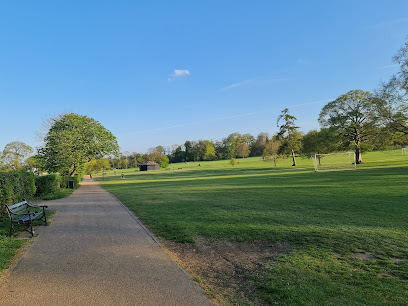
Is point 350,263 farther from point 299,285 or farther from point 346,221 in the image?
point 346,221

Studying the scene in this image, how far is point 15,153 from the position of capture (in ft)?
192

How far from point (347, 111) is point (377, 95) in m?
12.2

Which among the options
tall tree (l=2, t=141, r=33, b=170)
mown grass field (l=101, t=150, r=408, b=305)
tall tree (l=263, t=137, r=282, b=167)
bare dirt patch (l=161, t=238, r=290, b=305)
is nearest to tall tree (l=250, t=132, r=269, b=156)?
tall tree (l=263, t=137, r=282, b=167)

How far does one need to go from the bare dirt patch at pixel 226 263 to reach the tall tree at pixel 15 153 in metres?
63.5

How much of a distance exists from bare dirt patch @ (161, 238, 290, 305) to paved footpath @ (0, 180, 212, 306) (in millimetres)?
259

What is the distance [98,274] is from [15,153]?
6809 centimetres

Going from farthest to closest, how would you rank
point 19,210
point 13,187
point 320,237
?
1. point 13,187
2. point 19,210
3. point 320,237

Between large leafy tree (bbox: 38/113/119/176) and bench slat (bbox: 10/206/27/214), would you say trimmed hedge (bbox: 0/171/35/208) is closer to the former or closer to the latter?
bench slat (bbox: 10/206/27/214)

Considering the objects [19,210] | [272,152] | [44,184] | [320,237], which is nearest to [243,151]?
[272,152]

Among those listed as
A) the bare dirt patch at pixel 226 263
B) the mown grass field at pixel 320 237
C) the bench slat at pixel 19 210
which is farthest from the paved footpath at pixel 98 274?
the bench slat at pixel 19 210

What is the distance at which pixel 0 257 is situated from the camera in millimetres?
5074

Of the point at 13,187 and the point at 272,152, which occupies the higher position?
the point at 272,152

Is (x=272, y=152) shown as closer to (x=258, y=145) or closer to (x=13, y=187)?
(x=13, y=187)

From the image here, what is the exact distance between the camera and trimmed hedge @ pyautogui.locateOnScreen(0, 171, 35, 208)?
8.84 metres
